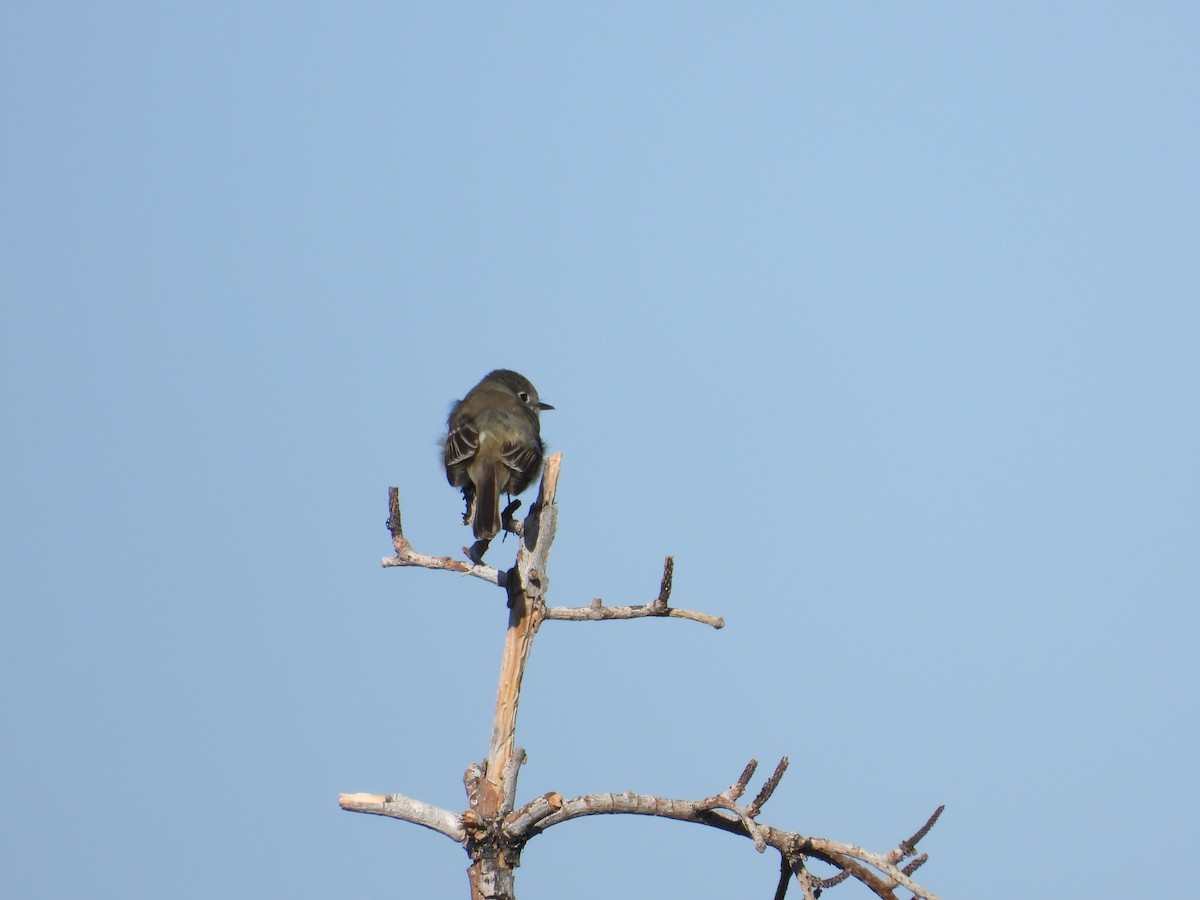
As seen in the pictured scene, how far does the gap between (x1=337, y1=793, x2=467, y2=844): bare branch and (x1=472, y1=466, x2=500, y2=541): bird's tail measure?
104 inches

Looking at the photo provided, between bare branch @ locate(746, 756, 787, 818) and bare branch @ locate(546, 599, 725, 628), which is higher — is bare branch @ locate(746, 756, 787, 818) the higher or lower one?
the lower one

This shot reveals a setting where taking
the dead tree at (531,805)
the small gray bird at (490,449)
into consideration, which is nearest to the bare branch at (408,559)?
the dead tree at (531,805)

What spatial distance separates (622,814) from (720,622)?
1647 millimetres

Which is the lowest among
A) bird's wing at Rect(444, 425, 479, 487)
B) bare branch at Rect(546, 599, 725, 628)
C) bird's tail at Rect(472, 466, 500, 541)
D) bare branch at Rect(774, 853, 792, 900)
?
bare branch at Rect(774, 853, 792, 900)

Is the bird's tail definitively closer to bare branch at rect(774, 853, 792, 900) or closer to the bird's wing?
the bird's wing

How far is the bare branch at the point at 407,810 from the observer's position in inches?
393

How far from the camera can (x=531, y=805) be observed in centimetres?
1015

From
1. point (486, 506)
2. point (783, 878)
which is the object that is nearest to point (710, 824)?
point (783, 878)

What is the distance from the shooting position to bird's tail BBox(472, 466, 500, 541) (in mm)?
12320

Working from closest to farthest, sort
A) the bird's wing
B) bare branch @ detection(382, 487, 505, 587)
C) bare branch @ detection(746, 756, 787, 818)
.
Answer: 1. bare branch @ detection(746, 756, 787, 818)
2. bare branch @ detection(382, 487, 505, 587)
3. the bird's wing

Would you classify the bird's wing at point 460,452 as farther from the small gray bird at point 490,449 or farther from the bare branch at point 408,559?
the bare branch at point 408,559

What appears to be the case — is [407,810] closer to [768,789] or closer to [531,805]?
[531,805]

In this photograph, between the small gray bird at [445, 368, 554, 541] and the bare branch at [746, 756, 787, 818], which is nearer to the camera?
the bare branch at [746, 756, 787, 818]

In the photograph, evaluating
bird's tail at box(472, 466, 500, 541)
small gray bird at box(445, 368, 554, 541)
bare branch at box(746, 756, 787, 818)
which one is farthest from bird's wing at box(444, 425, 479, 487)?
bare branch at box(746, 756, 787, 818)
